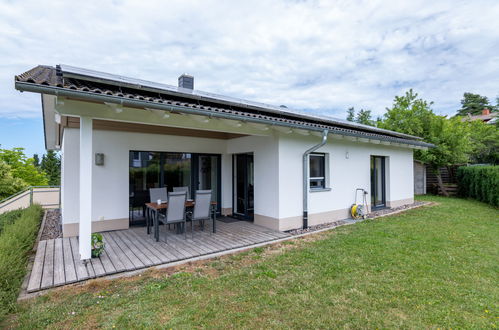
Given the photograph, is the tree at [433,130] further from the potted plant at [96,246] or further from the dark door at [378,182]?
the potted plant at [96,246]

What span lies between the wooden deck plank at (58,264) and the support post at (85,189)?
0.37 m

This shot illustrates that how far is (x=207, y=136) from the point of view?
340 inches

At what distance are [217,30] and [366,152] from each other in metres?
8.11

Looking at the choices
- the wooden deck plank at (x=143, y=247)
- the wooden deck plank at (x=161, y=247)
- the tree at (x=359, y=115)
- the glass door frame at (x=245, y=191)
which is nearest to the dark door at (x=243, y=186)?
the glass door frame at (x=245, y=191)

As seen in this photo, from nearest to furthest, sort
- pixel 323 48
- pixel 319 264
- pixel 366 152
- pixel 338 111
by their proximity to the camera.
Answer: pixel 319 264 → pixel 366 152 → pixel 323 48 → pixel 338 111

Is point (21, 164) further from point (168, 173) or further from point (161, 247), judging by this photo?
point (161, 247)

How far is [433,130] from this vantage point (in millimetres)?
15094

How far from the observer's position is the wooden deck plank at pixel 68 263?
3975mm

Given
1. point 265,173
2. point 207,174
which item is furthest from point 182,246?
point 207,174

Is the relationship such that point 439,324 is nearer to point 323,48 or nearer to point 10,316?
point 10,316

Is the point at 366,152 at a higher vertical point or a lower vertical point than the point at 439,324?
higher

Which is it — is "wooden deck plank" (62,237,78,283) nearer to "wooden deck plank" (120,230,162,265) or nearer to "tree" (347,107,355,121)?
"wooden deck plank" (120,230,162,265)

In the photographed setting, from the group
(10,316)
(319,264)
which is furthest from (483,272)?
(10,316)

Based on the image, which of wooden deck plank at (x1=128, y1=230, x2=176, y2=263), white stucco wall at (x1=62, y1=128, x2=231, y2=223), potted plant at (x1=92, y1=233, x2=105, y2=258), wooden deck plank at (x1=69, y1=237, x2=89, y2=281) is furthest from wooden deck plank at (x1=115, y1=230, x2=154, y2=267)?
wooden deck plank at (x1=69, y1=237, x2=89, y2=281)
